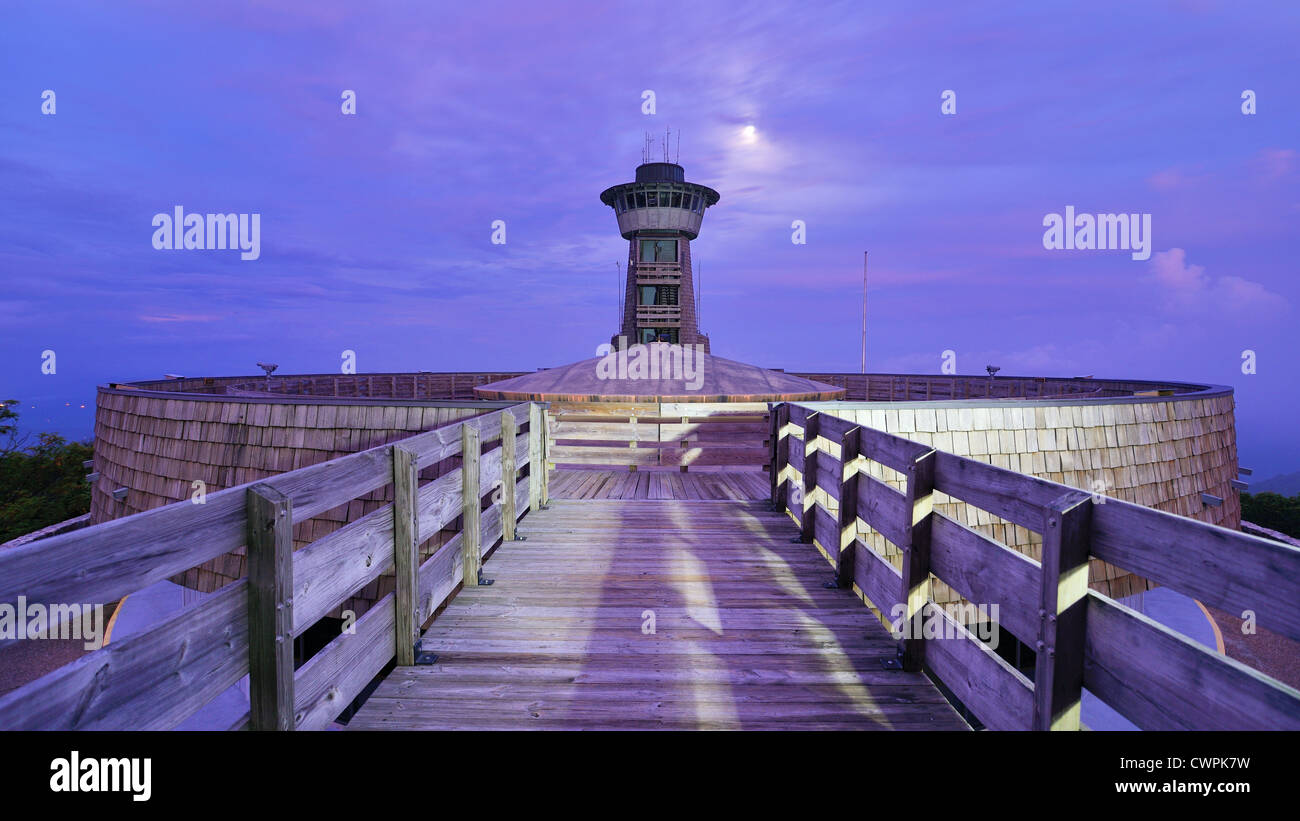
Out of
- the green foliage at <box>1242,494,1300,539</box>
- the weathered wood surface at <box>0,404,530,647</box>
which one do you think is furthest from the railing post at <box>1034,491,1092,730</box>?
the green foliage at <box>1242,494,1300,539</box>

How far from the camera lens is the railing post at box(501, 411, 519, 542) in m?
6.07

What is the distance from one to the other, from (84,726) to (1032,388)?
2586 centimetres

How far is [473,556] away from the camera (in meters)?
5.00

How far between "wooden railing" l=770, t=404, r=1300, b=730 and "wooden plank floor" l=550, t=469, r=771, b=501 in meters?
4.94

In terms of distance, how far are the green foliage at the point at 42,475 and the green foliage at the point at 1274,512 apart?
4272cm

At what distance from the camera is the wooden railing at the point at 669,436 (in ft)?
34.2

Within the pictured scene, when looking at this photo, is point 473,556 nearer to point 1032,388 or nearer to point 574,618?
point 574,618

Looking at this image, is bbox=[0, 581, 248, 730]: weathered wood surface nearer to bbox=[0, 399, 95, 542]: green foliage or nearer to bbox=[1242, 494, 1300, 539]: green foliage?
bbox=[0, 399, 95, 542]: green foliage

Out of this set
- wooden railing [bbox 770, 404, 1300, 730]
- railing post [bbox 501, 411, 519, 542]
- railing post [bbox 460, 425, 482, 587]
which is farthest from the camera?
railing post [bbox 501, 411, 519, 542]

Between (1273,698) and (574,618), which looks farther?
(574,618)

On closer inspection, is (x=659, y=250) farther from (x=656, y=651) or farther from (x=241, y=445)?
(x=656, y=651)

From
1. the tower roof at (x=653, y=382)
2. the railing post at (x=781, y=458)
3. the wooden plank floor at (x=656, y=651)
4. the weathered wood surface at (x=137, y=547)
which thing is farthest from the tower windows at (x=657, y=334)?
the weathered wood surface at (x=137, y=547)
